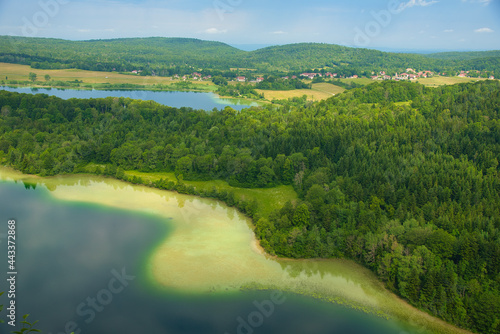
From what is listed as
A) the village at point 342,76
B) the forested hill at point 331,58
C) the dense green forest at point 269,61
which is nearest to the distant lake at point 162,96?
the village at point 342,76

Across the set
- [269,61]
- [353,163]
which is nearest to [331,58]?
[269,61]

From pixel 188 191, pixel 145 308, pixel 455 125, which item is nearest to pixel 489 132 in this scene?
pixel 455 125

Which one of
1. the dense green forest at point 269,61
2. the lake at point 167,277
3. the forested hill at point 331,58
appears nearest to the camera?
the lake at point 167,277

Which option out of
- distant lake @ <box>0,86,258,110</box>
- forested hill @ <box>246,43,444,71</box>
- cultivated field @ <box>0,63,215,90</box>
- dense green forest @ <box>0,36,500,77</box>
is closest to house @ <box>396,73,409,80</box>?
dense green forest @ <box>0,36,500,77</box>

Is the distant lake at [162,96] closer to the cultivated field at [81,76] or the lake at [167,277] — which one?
the cultivated field at [81,76]

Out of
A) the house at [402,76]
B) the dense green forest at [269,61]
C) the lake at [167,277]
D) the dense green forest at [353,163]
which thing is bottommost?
the lake at [167,277]

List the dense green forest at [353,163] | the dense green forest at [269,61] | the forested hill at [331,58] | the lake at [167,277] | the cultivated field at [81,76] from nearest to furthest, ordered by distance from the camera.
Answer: the lake at [167,277] → the dense green forest at [353,163] → the cultivated field at [81,76] → the dense green forest at [269,61] → the forested hill at [331,58]

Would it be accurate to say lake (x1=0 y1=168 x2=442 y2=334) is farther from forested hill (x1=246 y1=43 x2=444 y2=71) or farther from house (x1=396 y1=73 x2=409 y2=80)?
forested hill (x1=246 y1=43 x2=444 y2=71)
